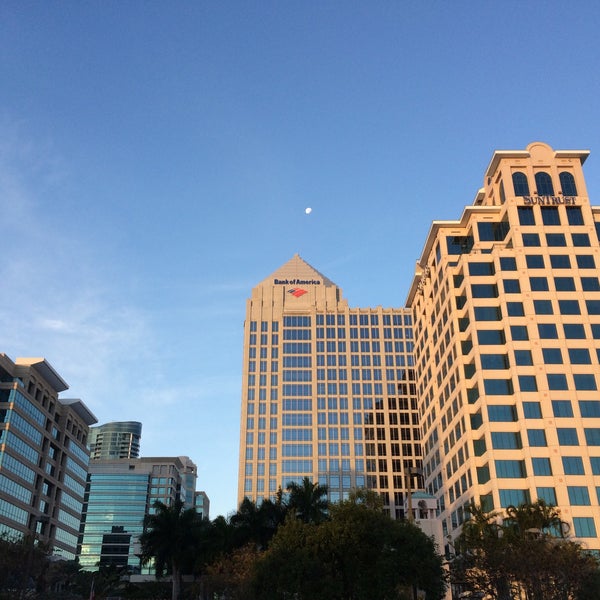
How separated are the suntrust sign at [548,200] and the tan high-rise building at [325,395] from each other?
76.4 metres

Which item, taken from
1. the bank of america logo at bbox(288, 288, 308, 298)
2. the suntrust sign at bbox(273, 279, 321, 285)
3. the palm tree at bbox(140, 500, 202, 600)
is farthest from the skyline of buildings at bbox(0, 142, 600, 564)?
the suntrust sign at bbox(273, 279, 321, 285)

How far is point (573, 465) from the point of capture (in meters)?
77.4

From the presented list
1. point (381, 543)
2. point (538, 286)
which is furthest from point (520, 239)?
point (381, 543)

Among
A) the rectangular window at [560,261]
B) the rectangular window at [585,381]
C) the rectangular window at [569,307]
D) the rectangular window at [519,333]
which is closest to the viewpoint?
the rectangular window at [585,381]

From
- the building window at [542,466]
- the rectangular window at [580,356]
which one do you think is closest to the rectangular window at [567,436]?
the building window at [542,466]

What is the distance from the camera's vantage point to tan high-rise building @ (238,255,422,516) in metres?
153

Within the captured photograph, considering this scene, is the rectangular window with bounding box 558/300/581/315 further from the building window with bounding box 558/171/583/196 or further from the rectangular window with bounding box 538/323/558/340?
the building window with bounding box 558/171/583/196

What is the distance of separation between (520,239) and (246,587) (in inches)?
2373

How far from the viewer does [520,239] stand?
9238 centimetres

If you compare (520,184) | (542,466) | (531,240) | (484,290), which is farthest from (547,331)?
(520,184)

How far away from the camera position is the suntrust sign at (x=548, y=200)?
9444 cm

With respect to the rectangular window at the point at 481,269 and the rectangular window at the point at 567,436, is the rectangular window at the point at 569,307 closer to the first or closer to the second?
the rectangular window at the point at 481,269

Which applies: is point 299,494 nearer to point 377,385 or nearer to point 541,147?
point 541,147

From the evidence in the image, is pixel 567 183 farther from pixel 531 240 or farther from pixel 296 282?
pixel 296 282
